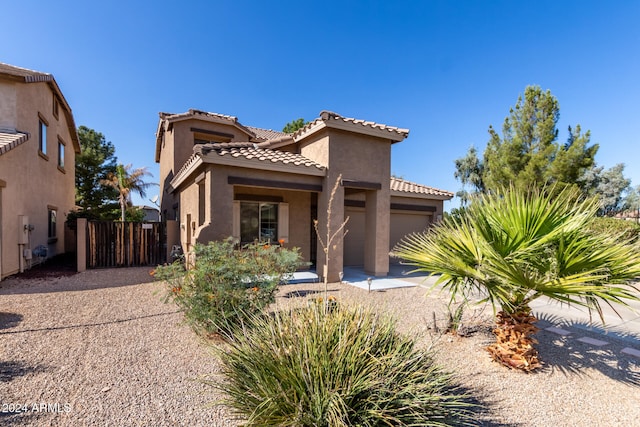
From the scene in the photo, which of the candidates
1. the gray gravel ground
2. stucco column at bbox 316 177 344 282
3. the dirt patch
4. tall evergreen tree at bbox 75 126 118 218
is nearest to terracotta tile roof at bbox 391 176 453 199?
stucco column at bbox 316 177 344 282

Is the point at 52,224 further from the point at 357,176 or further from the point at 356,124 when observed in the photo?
the point at 356,124

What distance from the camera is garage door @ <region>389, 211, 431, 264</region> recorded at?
15133 mm

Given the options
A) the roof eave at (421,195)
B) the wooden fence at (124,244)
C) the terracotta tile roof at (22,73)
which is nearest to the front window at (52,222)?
the wooden fence at (124,244)

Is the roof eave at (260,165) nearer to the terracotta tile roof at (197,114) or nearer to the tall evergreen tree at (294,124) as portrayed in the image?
the terracotta tile roof at (197,114)

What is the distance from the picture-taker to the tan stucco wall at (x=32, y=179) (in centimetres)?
1027

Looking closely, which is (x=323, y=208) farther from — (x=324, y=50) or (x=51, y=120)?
(x=51, y=120)

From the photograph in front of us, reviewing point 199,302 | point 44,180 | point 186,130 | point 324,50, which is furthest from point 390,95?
point 44,180

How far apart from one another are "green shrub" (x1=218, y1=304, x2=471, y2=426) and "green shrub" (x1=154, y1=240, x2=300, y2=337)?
2122 millimetres

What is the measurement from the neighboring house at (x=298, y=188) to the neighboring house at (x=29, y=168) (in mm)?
5326

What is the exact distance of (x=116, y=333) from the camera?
221 inches

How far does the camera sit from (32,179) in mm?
12219

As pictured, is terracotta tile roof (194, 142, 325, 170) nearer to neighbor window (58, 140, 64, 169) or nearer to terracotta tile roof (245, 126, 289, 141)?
terracotta tile roof (245, 126, 289, 141)

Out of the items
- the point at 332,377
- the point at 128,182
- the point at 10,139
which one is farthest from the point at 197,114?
the point at 128,182

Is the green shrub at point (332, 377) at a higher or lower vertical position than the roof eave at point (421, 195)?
lower
